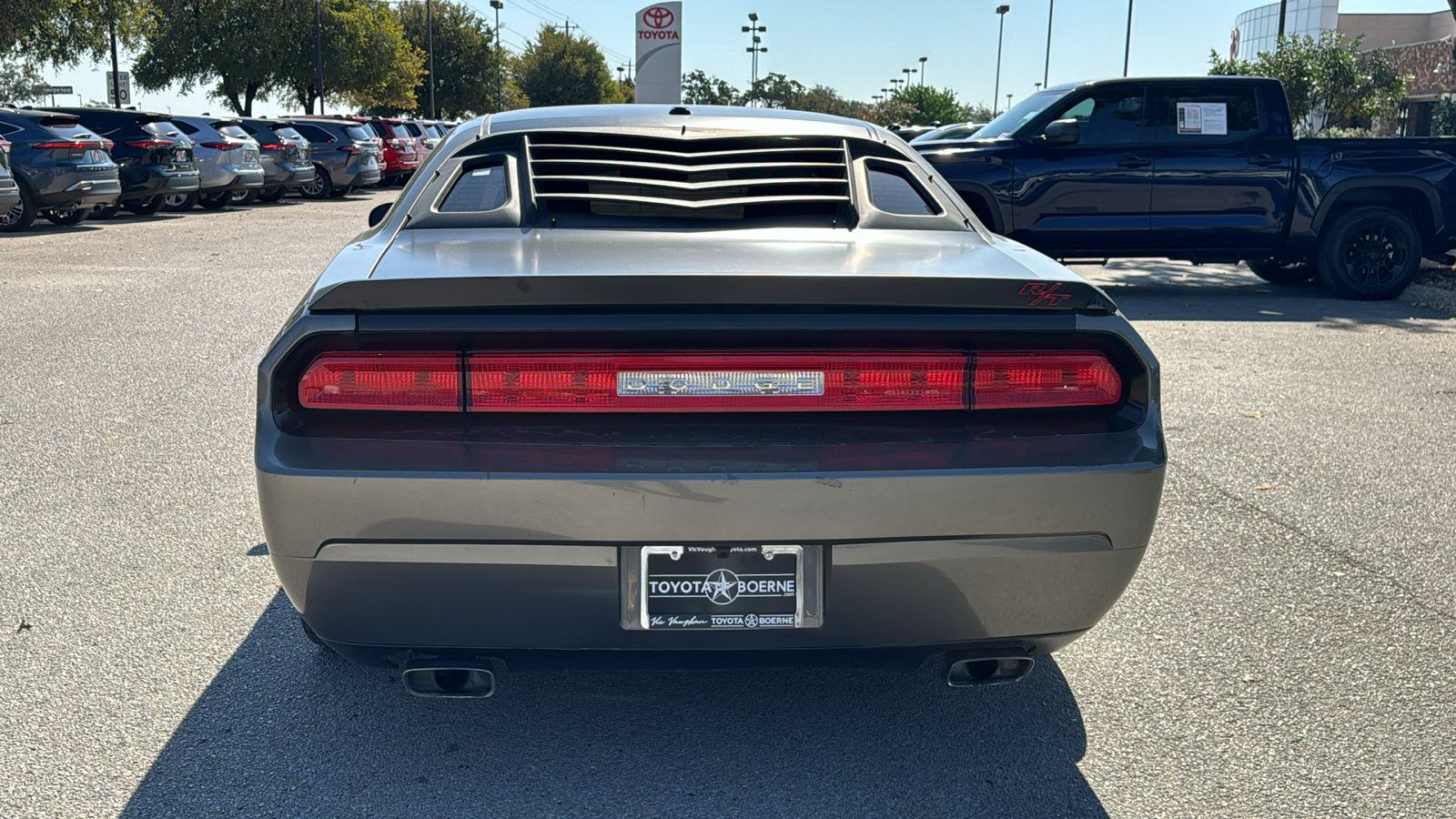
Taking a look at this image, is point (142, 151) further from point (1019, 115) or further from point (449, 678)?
point (449, 678)

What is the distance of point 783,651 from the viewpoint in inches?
109

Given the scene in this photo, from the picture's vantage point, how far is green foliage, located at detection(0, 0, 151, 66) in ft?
96.3

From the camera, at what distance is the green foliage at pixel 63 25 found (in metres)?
29.3

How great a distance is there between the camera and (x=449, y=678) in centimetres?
290

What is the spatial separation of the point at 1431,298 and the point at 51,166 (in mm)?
15846

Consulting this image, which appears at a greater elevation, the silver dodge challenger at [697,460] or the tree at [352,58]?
the tree at [352,58]

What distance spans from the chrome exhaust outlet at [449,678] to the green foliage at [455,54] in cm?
7208

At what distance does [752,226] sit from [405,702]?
1.54 metres

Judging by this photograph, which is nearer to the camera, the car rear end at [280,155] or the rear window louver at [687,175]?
the rear window louver at [687,175]

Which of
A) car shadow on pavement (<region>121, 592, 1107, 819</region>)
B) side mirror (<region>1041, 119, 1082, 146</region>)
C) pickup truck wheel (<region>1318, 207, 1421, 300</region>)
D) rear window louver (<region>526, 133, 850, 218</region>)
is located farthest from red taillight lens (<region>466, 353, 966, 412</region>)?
pickup truck wheel (<region>1318, 207, 1421, 300</region>)

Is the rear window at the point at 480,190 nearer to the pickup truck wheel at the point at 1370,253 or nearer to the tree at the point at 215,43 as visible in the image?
the pickup truck wheel at the point at 1370,253

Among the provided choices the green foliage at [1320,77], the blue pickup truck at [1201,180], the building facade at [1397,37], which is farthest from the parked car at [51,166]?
the building facade at [1397,37]

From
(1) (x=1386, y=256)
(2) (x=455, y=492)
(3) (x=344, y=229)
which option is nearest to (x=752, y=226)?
(2) (x=455, y=492)

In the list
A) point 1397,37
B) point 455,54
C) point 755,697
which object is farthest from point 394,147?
point 1397,37
